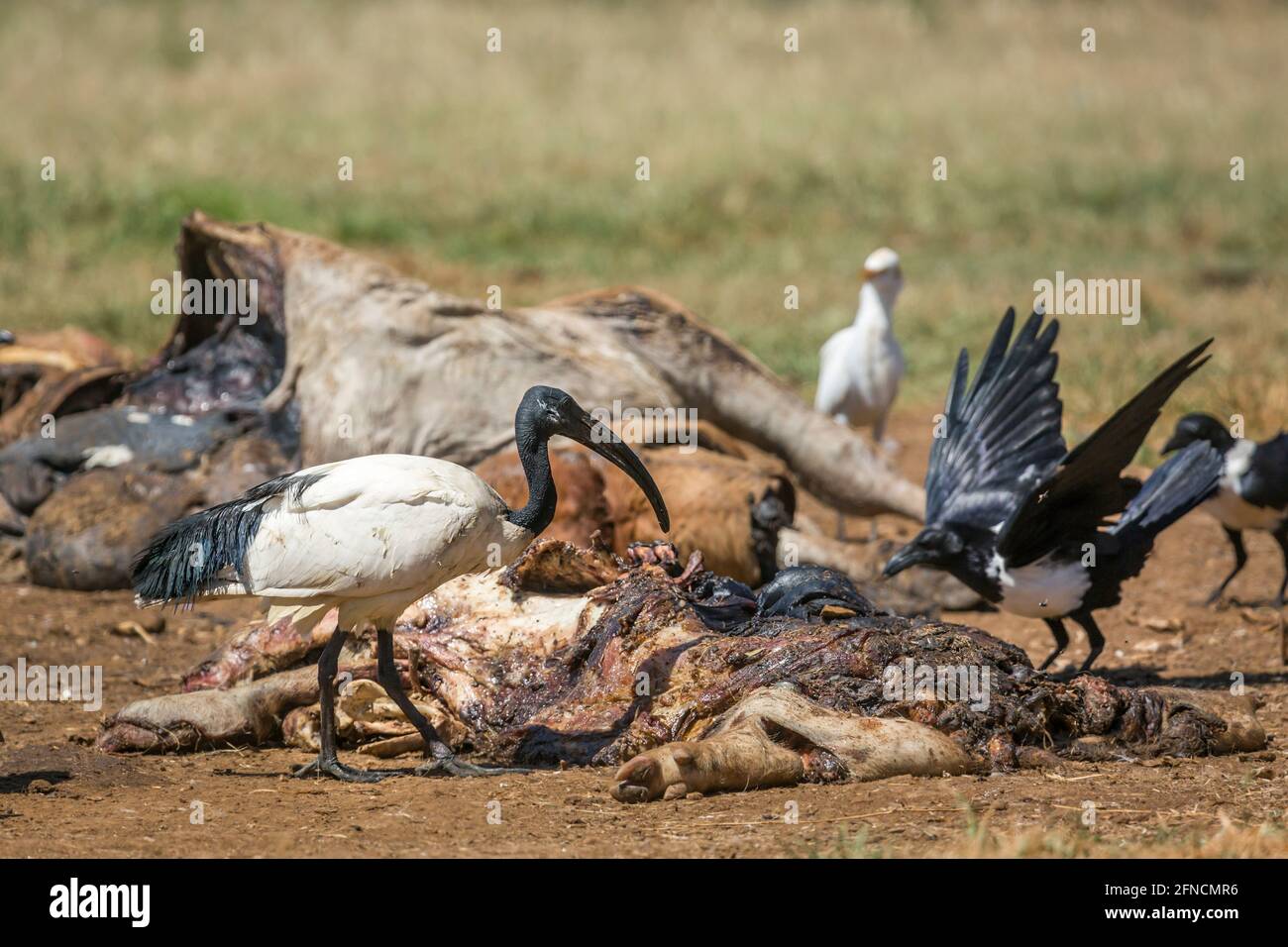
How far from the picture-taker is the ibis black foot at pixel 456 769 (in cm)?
489

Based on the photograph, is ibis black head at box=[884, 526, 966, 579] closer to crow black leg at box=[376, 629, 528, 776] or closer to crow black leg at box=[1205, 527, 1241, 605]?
crow black leg at box=[376, 629, 528, 776]

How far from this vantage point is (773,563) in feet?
22.7

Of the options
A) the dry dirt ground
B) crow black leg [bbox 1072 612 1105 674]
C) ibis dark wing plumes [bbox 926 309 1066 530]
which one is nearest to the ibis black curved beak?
ibis dark wing plumes [bbox 926 309 1066 530]

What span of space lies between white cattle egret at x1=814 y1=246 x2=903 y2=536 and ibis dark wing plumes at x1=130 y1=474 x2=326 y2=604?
5.04 m

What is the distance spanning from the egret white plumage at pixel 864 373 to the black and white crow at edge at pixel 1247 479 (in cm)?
258

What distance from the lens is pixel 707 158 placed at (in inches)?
736

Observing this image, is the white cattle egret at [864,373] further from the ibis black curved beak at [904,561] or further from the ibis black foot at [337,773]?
the ibis black foot at [337,773]

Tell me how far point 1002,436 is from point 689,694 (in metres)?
1.96

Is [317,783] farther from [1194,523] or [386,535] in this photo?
[1194,523]

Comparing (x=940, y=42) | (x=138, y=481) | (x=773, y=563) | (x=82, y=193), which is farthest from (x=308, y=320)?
(x=940, y=42)

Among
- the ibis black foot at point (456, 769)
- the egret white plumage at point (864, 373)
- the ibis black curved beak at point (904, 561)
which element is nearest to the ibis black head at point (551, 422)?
the ibis black foot at point (456, 769)

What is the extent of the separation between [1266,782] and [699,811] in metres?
1.72

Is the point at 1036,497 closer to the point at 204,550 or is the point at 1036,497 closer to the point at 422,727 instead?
the point at 422,727

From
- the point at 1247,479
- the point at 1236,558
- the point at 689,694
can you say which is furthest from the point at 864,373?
the point at 689,694
